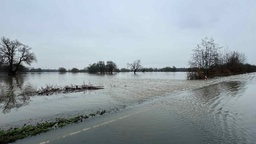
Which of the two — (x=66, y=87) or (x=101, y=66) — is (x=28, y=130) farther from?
(x=101, y=66)

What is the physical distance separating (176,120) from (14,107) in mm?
9896

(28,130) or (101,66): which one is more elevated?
(101,66)

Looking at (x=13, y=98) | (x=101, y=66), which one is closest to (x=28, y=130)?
(x=13, y=98)

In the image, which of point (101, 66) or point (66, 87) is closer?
point (66, 87)

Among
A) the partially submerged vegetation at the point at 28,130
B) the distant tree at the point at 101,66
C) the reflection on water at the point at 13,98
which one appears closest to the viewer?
the partially submerged vegetation at the point at 28,130

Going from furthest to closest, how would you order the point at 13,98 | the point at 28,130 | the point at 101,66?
the point at 101,66, the point at 13,98, the point at 28,130

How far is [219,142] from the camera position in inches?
298

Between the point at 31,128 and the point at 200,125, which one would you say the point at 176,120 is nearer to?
the point at 200,125

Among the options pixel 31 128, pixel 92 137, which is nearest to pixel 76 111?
pixel 31 128

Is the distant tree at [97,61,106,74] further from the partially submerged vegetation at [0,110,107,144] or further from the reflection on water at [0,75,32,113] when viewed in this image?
the partially submerged vegetation at [0,110,107,144]

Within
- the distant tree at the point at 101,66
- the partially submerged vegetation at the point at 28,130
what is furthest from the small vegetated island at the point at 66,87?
the distant tree at the point at 101,66

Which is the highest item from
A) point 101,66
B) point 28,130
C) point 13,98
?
point 101,66

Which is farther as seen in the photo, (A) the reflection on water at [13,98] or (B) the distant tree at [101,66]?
(B) the distant tree at [101,66]

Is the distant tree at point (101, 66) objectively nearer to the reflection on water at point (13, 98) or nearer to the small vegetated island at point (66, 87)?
the small vegetated island at point (66, 87)
